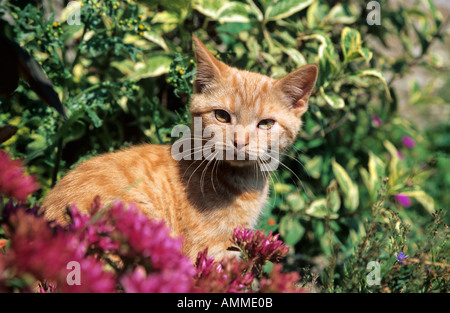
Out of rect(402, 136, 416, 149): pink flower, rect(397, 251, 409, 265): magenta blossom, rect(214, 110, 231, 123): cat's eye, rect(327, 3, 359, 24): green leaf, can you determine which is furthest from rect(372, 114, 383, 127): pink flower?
rect(397, 251, 409, 265): magenta blossom

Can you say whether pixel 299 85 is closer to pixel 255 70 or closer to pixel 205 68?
pixel 205 68

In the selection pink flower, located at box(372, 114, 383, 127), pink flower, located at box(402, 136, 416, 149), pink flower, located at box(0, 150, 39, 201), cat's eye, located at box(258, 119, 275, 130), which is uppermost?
pink flower, located at box(0, 150, 39, 201)

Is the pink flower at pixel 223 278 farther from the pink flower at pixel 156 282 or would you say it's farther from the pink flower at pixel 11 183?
the pink flower at pixel 11 183

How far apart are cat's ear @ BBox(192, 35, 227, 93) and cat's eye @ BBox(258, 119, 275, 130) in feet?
0.92

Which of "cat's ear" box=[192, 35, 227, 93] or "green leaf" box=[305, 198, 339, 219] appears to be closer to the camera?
"cat's ear" box=[192, 35, 227, 93]

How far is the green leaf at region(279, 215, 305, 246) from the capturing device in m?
2.15

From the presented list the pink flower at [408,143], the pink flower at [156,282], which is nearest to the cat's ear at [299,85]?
the pink flower at [156,282]

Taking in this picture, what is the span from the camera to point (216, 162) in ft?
5.47

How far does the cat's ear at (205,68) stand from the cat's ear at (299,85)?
0.28m

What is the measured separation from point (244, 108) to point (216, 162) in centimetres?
28

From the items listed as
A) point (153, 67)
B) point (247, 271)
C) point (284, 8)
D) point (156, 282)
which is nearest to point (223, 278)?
point (247, 271)

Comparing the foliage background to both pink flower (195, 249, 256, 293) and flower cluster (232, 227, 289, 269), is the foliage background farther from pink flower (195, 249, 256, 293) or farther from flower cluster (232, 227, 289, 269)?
pink flower (195, 249, 256, 293)

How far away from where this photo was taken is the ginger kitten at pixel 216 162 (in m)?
1.52
